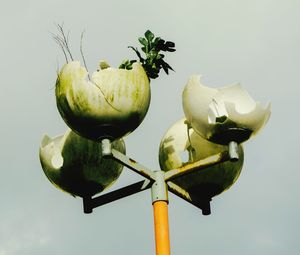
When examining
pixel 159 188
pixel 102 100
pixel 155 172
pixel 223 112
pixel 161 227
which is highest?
pixel 102 100

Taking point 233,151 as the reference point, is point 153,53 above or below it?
above

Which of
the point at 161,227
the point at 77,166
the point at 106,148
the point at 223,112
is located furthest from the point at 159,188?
the point at 77,166

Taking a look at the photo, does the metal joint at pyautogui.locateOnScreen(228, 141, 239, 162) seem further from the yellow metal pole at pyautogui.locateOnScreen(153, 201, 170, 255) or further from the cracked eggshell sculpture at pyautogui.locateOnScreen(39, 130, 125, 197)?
the cracked eggshell sculpture at pyautogui.locateOnScreen(39, 130, 125, 197)

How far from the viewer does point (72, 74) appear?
690 cm

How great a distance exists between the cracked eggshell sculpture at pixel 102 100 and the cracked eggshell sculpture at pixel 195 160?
0.75 meters

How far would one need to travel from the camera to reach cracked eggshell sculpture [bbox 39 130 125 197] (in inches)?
299

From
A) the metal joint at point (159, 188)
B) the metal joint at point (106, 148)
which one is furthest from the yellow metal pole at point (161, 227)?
the metal joint at point (106, 148)

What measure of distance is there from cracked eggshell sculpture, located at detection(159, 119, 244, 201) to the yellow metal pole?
0.70 meters

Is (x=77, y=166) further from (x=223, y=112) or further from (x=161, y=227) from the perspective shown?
(x=223, y=112)

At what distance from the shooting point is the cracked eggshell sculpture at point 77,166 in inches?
299

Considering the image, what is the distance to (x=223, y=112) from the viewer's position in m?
6.92

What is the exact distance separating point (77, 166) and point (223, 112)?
1505mm

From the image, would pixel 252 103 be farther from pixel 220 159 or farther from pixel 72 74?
pixel 72 74

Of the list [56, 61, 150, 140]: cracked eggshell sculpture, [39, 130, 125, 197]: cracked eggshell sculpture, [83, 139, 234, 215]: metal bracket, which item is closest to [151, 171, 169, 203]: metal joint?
[83, 139, 234, 215]: metal bracket
